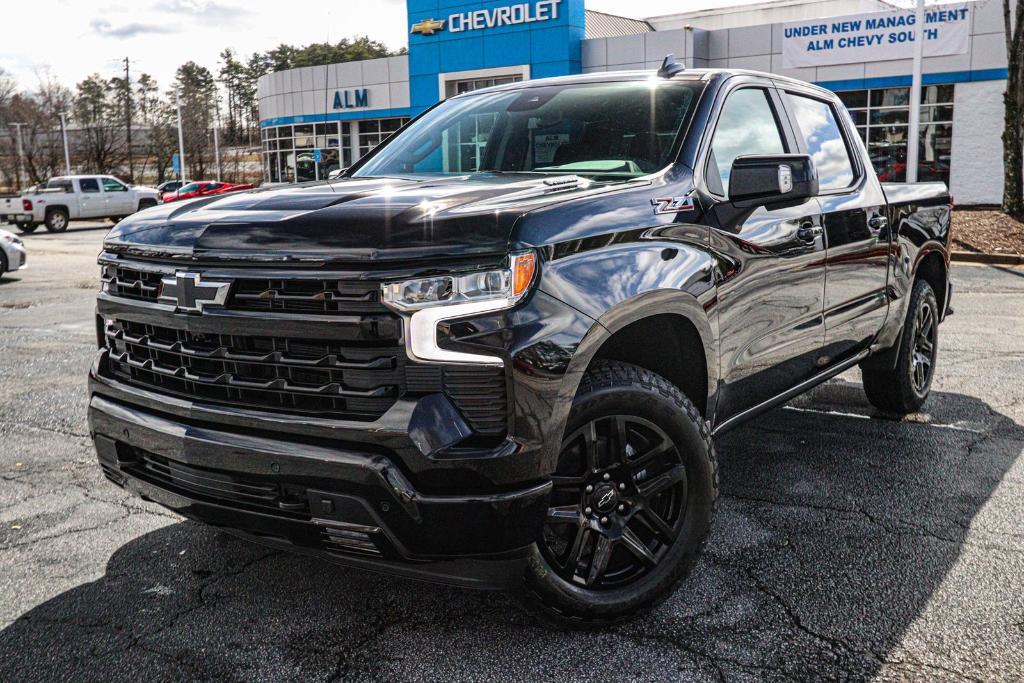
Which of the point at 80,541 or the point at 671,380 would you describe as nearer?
the point at 671,380

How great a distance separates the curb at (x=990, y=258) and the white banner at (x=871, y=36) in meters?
13.4

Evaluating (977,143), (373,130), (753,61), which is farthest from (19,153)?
(977,143)

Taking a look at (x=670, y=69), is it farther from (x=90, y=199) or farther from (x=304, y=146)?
(x=304, y=146)

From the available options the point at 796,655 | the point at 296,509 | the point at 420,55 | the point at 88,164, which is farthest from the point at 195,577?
the point at 88,164

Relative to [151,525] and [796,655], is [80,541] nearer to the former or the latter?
[151,525]

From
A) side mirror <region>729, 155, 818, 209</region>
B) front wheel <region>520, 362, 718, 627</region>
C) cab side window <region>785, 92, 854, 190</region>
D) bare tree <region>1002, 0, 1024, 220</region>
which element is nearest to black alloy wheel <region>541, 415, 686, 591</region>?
front wheel <region>520, 362, 718, 627</region>

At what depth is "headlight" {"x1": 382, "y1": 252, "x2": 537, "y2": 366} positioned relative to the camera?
2613 millimetres

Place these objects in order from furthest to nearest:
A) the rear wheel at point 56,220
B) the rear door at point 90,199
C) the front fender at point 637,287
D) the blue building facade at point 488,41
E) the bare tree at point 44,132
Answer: the bare tree at point 44,132 < the blue building facade at point 488,41 < the rear door at point 90,199 < the rear wheel at point 56,220 < the front fender at point 637,287

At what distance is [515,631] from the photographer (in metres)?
3.16

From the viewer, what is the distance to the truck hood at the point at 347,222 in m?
2.68

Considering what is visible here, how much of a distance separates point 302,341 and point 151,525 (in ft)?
6.14

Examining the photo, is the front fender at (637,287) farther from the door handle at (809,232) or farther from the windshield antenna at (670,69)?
the windshield antenna at (670,69)

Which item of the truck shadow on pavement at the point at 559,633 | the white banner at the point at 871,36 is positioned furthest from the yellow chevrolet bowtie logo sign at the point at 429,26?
the truck shadow on pavement at the point at 559,633

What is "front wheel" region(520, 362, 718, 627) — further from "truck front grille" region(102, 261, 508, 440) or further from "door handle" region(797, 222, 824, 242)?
"door handle" region(797, 222, 824, 242)
